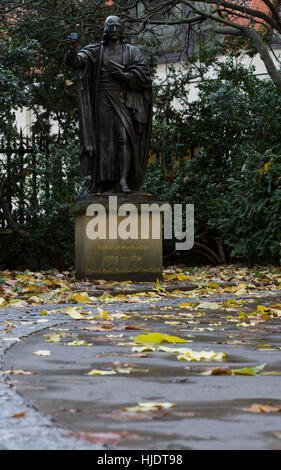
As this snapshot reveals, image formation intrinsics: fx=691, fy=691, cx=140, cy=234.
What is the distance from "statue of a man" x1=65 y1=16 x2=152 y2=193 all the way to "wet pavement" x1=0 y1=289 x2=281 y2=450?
446cm

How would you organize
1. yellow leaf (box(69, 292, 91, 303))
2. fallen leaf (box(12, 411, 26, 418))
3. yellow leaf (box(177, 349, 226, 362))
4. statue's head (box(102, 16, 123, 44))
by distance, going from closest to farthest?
1. fallen leaf (box(12, 411, 26, 418))
2. yellow leaf (box(177, 349, 226, 362))
3. yellow leaf (box(69, 292, 91, 303))
4. statue's head (box(102, 16, 123, 44))

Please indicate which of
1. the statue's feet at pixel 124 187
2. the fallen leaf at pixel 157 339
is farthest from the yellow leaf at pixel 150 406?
the statue's feet at pixel 124 187

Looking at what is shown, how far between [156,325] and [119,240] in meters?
4.29

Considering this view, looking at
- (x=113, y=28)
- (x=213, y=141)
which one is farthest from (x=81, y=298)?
(x=213, y=141)

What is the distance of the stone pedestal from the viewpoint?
8.88 metres

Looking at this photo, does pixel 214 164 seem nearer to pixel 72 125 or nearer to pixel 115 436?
pixel 72 125

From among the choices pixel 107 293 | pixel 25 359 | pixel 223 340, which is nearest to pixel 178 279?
pixel 107 293

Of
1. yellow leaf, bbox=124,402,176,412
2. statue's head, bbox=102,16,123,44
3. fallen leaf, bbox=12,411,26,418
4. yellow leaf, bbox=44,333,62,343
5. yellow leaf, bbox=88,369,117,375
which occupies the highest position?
statue's head, bbox=102,16,123,44

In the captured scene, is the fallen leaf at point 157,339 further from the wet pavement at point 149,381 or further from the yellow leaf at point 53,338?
the yellow leaf at point 53,338

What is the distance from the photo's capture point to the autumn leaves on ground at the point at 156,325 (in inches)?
112

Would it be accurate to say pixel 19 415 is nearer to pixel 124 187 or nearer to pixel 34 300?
pixel 34 300

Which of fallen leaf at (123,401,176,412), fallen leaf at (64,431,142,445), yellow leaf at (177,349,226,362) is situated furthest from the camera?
yellow leaf at (177,349,226,362)

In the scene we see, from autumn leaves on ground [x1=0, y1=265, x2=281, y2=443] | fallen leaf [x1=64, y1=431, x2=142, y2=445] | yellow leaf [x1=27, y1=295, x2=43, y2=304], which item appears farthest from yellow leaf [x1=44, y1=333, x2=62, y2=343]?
yellow leaf [x1=27, y1=295, x2=43, y2=304]

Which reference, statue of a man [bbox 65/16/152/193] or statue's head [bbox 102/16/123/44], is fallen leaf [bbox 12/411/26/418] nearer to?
statue of a man [bbox 65/16/152/193]
